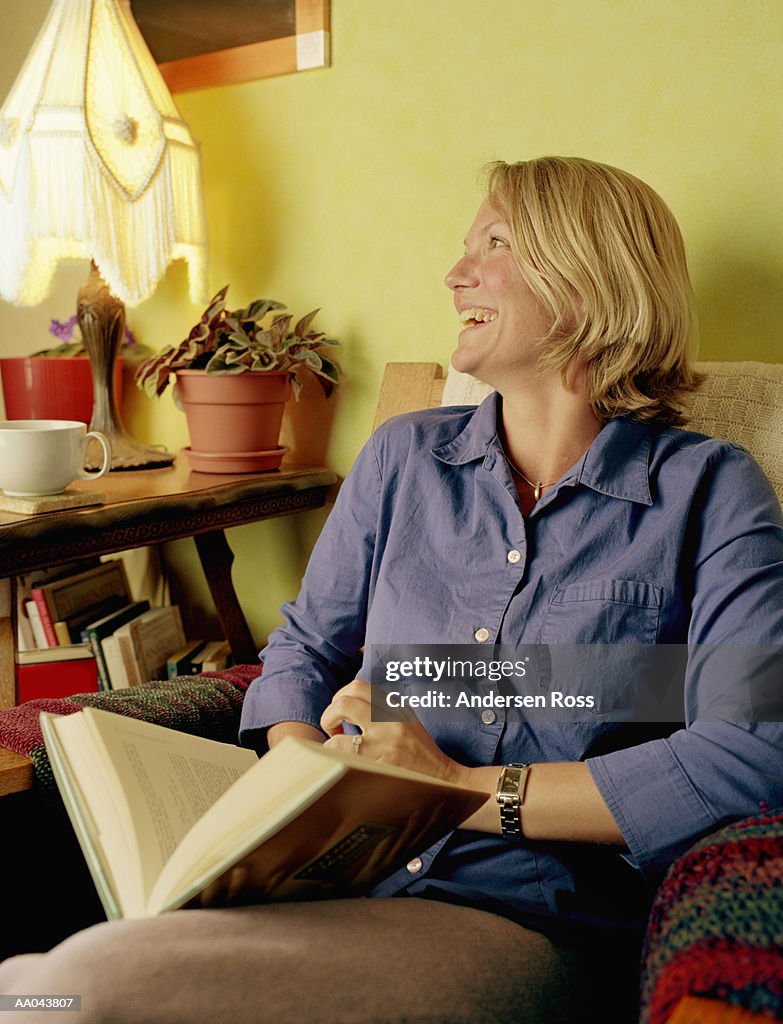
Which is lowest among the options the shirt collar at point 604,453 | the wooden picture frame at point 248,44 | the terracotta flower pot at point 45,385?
the shirt collar at point 604,453

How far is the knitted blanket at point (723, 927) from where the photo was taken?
562 millimetres

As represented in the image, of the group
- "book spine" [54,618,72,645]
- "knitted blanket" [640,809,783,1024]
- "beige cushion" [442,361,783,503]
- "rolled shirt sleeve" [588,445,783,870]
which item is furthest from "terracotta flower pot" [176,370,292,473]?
"knitted blanket" [640,809,783,1024]

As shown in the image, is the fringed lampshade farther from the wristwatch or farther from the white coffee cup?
the wristwatch

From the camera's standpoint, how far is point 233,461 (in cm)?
160

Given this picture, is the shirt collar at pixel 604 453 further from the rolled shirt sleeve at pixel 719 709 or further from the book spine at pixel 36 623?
the book spine at pixel 36 623

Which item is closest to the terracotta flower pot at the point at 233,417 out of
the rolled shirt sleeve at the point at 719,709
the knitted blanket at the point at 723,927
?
the rolled shirt sleeve at the point at 719,709

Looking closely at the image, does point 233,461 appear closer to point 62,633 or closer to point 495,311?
point 62,633

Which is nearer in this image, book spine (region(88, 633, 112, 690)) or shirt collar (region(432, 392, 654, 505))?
shirt collar (region(432, 392, 654, 505))

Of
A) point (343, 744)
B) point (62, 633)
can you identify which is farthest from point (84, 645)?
point (343, 744)

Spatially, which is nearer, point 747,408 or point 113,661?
point 747,408

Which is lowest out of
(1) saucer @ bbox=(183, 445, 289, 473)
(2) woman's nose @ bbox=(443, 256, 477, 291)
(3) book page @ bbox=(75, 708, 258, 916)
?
(3) book page @ bbox=(75, 708, 258, 916)

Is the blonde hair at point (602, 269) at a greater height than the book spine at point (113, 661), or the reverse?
the blonde hair at point (602, 269)

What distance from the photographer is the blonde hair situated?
106 centimetres

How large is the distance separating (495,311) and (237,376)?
1.91 feet
